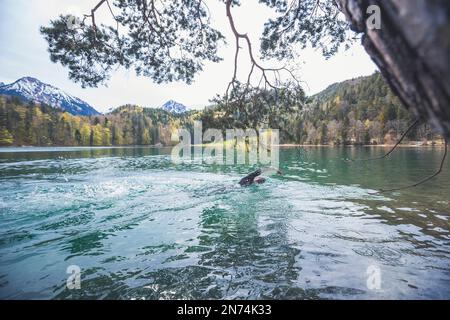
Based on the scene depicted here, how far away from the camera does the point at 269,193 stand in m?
16.6

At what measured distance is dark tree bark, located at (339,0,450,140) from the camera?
107cm

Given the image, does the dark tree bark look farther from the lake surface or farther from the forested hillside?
the forested hillside

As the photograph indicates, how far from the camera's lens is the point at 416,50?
1.18 m

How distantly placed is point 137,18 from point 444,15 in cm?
990

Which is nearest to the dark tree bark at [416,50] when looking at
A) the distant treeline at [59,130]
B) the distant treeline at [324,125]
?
the distant treeline at [324,125]

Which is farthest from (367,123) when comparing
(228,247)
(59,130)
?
(59,130)

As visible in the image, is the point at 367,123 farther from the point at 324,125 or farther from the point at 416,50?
the point at 416,50

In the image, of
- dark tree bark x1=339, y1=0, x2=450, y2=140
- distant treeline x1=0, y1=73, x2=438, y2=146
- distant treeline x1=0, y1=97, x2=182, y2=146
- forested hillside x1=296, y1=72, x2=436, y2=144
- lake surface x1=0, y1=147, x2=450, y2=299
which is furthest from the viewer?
distant treeline x1=0, y1=97, x2=182, y2=146

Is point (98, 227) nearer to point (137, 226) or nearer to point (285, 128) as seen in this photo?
point (137, 226)

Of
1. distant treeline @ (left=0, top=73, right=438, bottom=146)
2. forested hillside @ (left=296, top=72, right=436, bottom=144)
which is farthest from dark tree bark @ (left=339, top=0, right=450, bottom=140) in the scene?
forested hillside @ (left=296, top=72, right=436, bottom=144)

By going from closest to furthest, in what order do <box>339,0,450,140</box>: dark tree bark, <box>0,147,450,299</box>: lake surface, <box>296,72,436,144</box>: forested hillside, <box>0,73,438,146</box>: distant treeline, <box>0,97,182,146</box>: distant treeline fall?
<box>339,0,450,140</box>: dark tree bark, <box>0,147,450,299</box>: lake surface, <box>296,72,436,144</box>: forested hillside, <box>0,73,438,146</box>: distant treeline, <box>0,97,182,146</box>: distant treeline

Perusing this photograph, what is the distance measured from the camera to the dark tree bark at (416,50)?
107cm

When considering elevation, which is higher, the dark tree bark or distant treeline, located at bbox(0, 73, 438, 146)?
distant treeline, located at bbox(0, 73, 438, 146)

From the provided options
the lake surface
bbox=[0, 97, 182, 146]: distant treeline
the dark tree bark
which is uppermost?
bbox=[0, 97, 182, 146]: distant treeline
